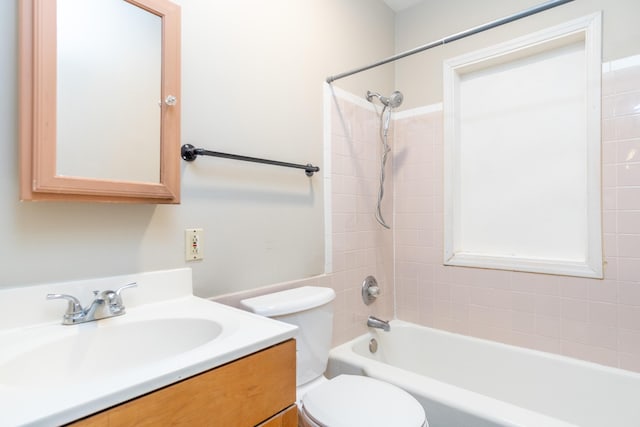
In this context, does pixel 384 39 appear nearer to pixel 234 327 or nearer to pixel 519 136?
pixel 519 136

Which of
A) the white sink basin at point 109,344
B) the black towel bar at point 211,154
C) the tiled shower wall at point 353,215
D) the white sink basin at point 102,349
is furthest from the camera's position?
the tiled shower wall at point 353,215

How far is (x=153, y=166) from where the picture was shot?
3.58 feet

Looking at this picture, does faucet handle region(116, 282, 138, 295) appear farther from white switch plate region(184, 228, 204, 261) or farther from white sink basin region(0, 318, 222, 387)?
white switch plate region(184, 228, 204, 261)

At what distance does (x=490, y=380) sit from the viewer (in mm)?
1851

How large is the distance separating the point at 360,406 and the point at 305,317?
1.18 ft

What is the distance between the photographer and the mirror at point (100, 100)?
0.86m

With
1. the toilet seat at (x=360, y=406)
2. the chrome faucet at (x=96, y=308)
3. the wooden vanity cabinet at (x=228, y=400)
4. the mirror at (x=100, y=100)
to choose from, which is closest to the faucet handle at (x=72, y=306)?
the chrome faucet at (x=96, y=308)

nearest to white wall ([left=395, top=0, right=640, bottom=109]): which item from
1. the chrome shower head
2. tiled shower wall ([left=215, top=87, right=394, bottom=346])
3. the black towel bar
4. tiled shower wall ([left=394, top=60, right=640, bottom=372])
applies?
tiled shower wall ([left=394, top=60, right=640, bottom=372])

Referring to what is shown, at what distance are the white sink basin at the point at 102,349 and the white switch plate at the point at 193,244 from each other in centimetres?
29

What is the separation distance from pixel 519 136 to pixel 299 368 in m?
1.71

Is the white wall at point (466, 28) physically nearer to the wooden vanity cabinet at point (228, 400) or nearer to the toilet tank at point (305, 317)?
the toilet tank at point (305, 317)

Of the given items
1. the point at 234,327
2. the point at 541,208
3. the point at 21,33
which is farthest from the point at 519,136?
the point at 21,33

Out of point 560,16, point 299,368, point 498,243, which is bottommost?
point 299,368

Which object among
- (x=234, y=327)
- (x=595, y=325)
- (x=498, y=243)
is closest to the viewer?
(x=234, y=327)
